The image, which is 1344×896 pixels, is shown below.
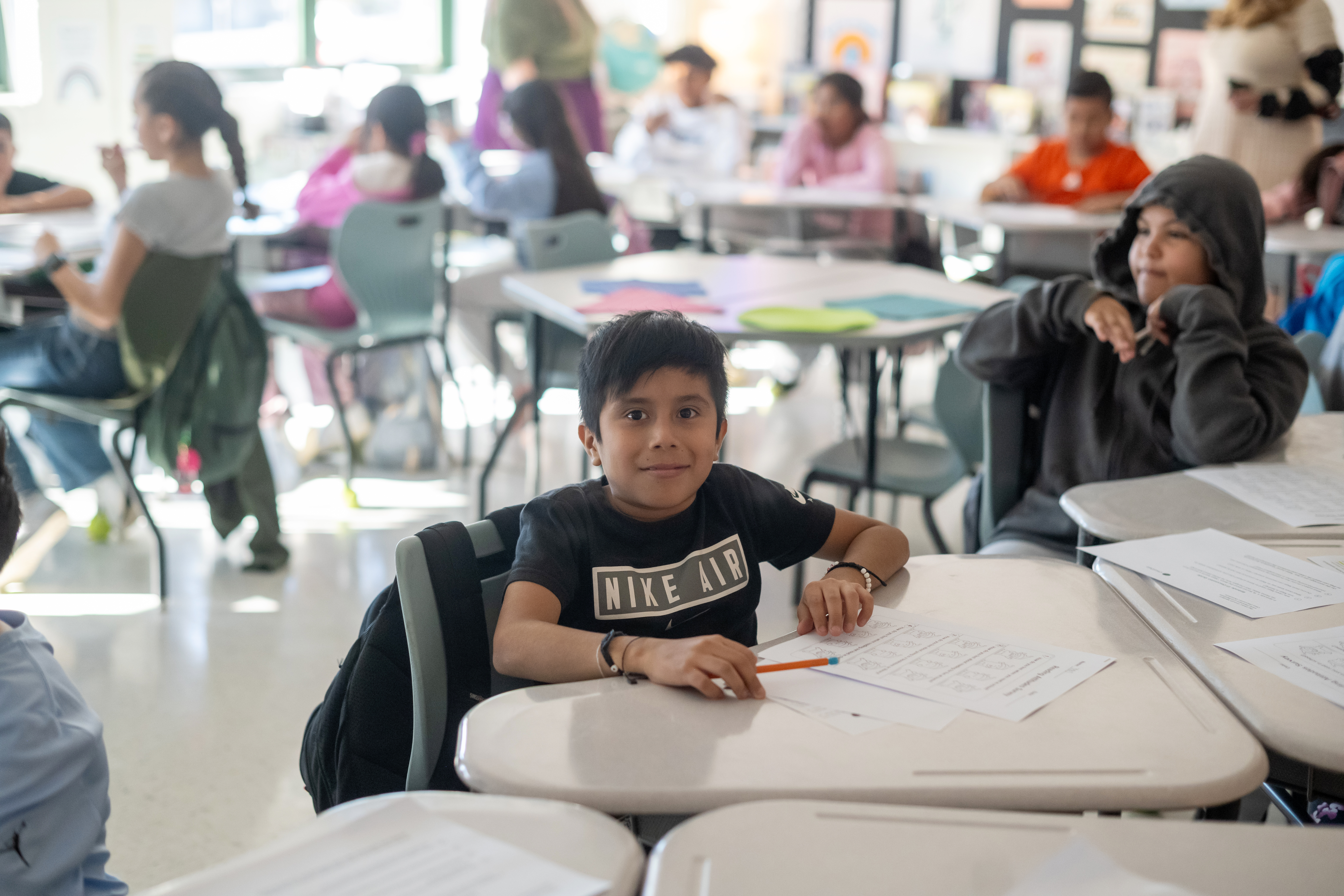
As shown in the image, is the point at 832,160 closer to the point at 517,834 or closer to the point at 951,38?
the point at 951,38

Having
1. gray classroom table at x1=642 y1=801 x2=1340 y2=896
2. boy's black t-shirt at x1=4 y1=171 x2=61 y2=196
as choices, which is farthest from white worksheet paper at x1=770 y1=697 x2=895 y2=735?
boy's black t-shirt at x1=4 y1=171 x2=61 y2=196

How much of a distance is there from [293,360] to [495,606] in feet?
14.4

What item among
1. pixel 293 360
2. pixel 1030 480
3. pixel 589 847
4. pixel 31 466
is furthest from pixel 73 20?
pixel 589 847

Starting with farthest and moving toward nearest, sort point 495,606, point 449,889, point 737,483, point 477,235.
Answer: point 477,235
point 737,483
point 495,606
point 449,889

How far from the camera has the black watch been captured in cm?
246

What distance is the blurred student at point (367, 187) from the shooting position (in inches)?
134

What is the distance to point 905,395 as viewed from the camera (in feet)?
A: 16.0

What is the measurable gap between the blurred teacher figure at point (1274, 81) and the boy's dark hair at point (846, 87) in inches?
55.7

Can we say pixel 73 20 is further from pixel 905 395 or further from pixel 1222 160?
pixel 1222 160

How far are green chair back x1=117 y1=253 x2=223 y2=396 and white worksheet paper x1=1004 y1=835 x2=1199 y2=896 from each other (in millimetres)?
2416

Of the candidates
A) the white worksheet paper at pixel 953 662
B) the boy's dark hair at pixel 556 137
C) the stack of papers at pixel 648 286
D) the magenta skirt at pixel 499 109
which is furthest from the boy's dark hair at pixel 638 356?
the magenta skirt at pixel 499 109

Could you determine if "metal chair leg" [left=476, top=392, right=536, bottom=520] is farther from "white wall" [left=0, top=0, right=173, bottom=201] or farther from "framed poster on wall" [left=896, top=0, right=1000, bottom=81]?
"framed poster on wall" [left=896, top=0, right=1000, bottom=81]

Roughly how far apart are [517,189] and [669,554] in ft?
9.30

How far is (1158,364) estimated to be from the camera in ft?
5.98
